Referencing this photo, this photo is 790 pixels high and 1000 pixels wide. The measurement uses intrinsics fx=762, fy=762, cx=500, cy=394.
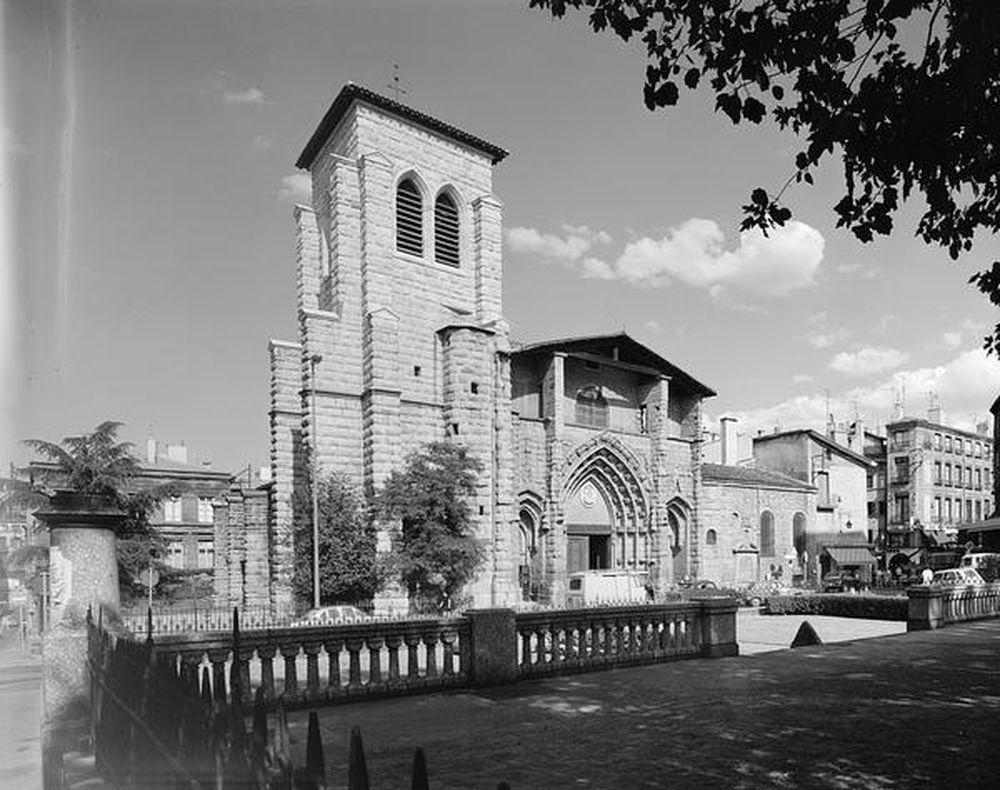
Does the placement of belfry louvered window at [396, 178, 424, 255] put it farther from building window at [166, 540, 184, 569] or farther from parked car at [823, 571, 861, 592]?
building window at [166, 540, 184, 569]

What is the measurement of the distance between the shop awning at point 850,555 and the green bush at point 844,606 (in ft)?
77.4

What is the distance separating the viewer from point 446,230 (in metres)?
38.0

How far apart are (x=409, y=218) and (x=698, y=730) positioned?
105 feet

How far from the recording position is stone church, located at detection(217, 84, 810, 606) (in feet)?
→ 107

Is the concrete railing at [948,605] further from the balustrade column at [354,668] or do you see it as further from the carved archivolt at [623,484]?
the carved archivolt at [623,484]

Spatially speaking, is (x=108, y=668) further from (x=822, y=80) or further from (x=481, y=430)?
(x=481, y=430)

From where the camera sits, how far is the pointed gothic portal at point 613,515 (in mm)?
42156

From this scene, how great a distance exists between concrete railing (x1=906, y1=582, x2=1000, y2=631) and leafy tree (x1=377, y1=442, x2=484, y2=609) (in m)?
16.0

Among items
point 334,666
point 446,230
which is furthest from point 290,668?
point 446,230

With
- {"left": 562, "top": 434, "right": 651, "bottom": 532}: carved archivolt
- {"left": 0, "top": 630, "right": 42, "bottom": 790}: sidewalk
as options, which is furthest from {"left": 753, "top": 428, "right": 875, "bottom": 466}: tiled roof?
{"left": 0, "top": 630, "right": 42, "bottom": 790}: sidewalk

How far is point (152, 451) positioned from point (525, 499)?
34705mm

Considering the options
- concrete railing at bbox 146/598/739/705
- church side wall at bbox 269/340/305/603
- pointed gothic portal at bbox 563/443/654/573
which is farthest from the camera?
pointed gothic portal at bbox 563/443/654/573

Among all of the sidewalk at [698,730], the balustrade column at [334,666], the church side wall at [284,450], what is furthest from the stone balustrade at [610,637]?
the church side wall at [284,450]

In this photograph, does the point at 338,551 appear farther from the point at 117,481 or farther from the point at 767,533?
the point at 767,533
